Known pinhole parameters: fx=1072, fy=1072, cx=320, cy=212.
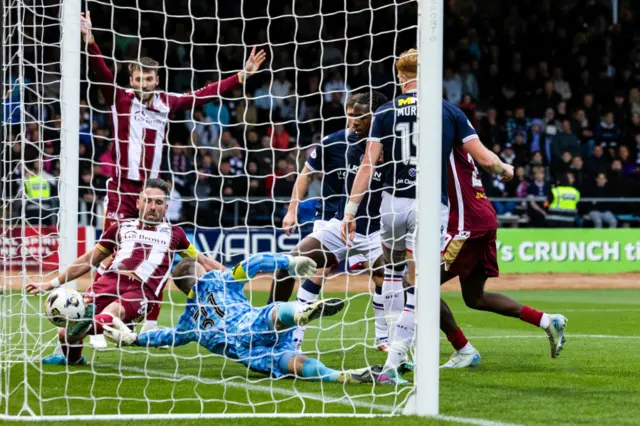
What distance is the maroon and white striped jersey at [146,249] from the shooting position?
279 inches

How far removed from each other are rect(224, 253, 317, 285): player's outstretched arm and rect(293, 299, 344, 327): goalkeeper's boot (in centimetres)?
22

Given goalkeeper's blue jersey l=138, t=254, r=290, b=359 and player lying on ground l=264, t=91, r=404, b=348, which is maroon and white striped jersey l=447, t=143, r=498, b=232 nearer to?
player lying on ground l=264, t=91, r=404, b=348

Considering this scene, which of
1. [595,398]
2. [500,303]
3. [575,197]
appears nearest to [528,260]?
[575,197]

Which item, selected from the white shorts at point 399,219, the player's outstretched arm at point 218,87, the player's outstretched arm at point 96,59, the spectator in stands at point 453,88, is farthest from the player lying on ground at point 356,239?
the spectator in stands at point 453,88

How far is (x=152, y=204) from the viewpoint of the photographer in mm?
6914

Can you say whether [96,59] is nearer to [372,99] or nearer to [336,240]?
[372,99]

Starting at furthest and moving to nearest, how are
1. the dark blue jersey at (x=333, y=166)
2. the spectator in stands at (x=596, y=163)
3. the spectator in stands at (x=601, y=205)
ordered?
the spectator in stands at (x=596, y=163)
the spectator in stands at (x=601, y=205)
the dark blue jersey at (x=333, y=166)

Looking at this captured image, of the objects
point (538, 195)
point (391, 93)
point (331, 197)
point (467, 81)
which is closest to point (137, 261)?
point (331, 197)

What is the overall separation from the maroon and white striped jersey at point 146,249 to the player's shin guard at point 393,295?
1278 millimetres

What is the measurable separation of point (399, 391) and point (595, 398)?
1041 millimetres

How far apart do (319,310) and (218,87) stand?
2249 mm

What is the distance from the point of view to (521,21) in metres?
23.7

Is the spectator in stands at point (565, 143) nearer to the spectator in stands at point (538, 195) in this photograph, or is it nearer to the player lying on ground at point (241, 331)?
the spectator in stands at point (538, 195)

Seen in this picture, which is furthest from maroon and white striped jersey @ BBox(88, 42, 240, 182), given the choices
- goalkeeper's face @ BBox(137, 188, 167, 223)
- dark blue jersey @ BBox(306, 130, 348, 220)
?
dark blue jersey @ BBox(306, 130, 348, 220)
